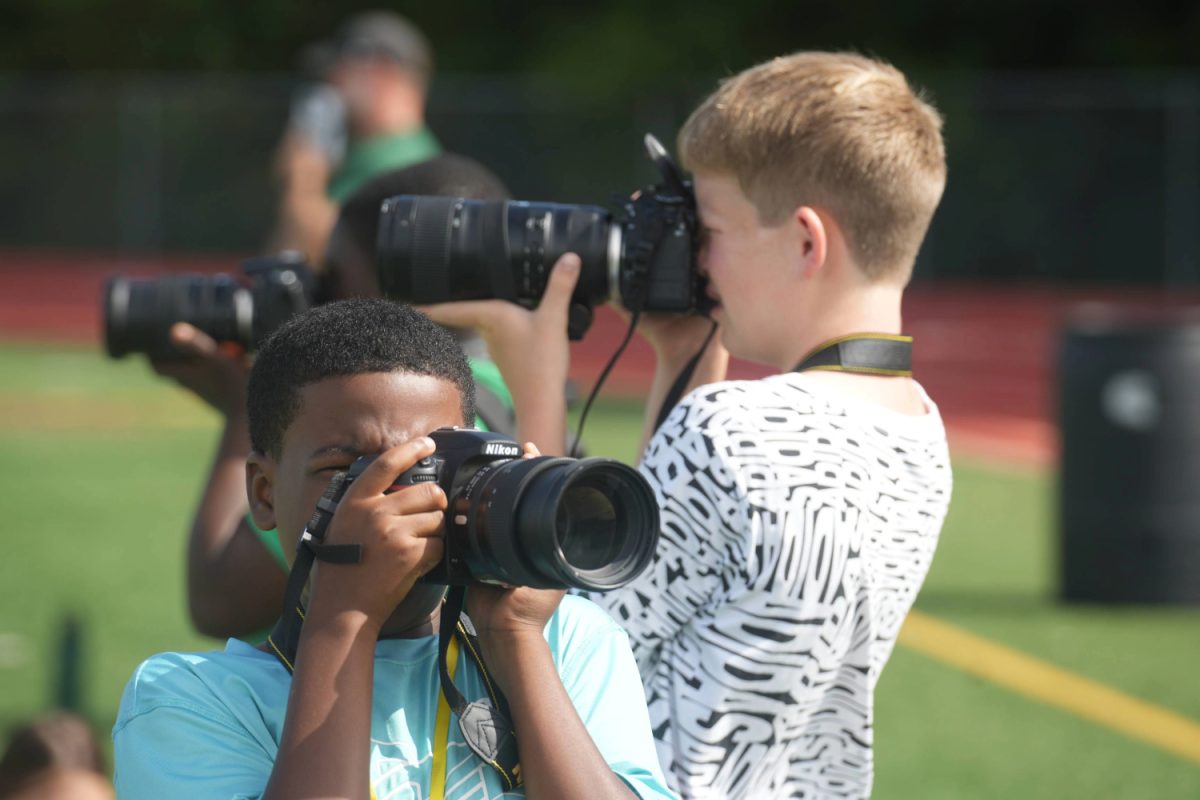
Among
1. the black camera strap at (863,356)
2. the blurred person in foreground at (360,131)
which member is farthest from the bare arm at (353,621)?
the blurred person in foreground at (360,131)

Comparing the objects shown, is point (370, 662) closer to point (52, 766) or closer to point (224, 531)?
point (224, 531)

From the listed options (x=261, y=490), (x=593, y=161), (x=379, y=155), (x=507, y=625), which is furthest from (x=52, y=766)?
(x=593, y=161)

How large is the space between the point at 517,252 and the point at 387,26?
5587 millimetres

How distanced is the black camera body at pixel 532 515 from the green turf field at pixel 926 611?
137 inches

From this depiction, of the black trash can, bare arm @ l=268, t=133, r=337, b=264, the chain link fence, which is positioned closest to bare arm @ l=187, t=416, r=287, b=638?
bare arm @ l=268, t=133, r=337, b=264

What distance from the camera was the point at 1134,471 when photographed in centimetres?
761

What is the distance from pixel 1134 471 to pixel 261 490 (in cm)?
626

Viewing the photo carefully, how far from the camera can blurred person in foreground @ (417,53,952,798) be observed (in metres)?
2.32

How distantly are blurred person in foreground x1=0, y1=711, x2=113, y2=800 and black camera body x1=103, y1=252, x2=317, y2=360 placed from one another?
789mm

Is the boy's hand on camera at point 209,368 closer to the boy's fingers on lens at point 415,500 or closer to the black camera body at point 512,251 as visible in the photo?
the black camera body at point 512,251

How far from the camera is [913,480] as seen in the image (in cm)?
247

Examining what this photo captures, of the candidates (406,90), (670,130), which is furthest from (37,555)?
(670,130)

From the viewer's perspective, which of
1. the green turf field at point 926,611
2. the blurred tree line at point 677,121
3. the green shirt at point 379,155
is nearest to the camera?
the green turf field at point 926,611

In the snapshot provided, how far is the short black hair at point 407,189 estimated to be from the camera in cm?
324
